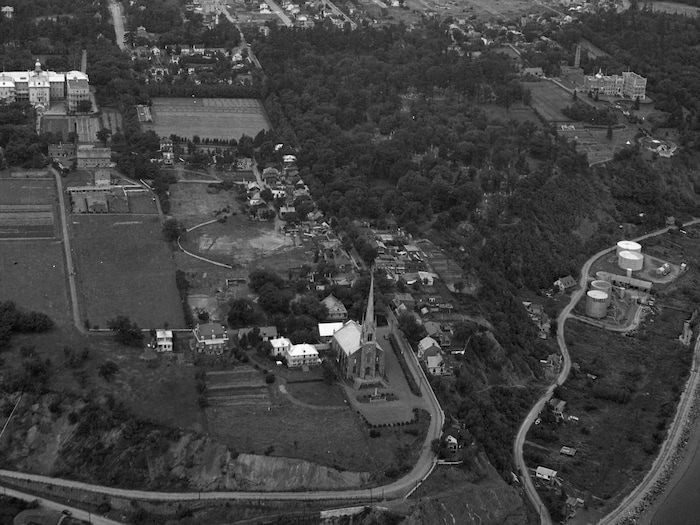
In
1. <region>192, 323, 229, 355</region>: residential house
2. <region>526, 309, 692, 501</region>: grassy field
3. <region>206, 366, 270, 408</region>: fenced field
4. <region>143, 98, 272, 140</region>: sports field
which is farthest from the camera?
<region>143, 98, 272, 140</region>: sports field

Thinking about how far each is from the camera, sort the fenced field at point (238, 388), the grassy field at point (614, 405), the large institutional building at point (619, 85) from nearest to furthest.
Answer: the fenced field at point (238, 388)
the grassy field at point (614, 405)
the large institutional building at point (619, 85)

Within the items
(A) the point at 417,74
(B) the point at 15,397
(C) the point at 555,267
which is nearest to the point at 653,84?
(A) the point at 417,74

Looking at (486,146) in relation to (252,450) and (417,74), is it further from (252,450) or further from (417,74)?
(252,450)

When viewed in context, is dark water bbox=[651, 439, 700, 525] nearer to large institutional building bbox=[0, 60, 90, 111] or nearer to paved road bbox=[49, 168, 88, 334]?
paved road bbox=[49, 168, 88, 334]

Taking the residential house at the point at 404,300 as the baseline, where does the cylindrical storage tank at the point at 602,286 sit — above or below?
below

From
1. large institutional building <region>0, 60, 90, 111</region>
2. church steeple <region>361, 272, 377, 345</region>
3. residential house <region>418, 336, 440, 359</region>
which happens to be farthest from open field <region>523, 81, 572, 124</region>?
church steeple <region>361, 272, 377, 345</region>

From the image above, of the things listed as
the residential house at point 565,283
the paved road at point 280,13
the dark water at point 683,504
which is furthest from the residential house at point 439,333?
the paved road at point 280,13

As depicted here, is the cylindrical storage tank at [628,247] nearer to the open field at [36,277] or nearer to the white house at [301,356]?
the white house at [301,356]

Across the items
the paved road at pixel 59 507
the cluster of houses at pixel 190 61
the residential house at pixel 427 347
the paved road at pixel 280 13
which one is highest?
the residential house at pixel 427 347
